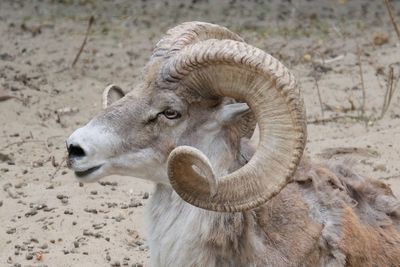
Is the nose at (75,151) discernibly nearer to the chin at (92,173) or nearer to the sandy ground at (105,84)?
the chin at (92,173)

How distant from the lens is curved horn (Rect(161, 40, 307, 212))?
4.96 meters

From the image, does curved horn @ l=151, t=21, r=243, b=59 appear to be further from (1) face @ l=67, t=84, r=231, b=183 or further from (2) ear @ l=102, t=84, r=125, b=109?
(2) ear @ l=102, t=84, r=125, b=109

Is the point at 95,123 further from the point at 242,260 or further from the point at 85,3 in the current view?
the point at 85,3

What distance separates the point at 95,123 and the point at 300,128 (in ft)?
3.79

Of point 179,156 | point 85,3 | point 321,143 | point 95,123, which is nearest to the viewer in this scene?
point 179,156

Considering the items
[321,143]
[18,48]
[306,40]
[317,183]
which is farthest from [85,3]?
[317,183]

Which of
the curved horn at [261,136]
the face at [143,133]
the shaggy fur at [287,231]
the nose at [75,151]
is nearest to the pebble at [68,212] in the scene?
the shaggy fur at [287,231]

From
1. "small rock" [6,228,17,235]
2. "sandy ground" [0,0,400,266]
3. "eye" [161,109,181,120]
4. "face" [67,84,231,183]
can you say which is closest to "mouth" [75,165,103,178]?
"face" [67,84,231,183]

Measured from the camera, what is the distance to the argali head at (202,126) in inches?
196

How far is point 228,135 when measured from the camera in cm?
544

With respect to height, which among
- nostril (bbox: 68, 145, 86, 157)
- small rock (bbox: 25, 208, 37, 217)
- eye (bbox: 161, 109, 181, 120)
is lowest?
small rock (bbox: 25, 208, 37, 217)

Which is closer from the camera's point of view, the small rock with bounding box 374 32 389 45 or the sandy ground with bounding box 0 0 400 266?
the sandy ground with bounding box 0 0 400 266

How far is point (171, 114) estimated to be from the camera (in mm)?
5383

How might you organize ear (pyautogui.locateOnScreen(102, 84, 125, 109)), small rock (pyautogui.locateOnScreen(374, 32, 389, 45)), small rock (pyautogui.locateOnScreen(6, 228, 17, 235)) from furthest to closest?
1. small rock (pyautogui.locateOnScreen(374, 32, 389, 45))
2. small rock (pyautogui.locateOnScreen(6, 228, 17, 235))
3. ear (pyautogui.locateOnScreen(102, 84, 125, 109))
